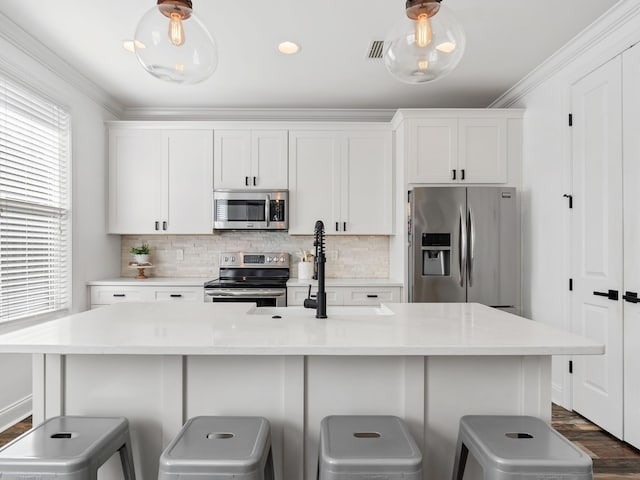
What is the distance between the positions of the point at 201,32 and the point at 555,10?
2315mm

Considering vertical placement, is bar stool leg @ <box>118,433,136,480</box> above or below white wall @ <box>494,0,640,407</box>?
below

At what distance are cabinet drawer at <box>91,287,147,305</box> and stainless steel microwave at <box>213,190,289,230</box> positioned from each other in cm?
96

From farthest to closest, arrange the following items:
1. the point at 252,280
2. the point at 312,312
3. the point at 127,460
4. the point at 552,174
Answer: the point at 252,280 → the point at 552,174 → the point at 312,312 → the point at 127,460

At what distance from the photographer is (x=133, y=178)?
166 inches

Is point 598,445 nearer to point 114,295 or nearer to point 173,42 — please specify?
point 173,42

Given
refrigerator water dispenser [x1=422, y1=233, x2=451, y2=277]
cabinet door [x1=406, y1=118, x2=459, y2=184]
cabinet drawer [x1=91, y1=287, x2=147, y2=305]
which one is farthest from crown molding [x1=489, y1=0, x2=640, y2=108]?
cabinet drawer [x1=91, y1=287, x2=147, y2=305]

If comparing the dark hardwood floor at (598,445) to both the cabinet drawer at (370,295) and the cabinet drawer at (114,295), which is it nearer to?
the cabinet drawer at (114,295)

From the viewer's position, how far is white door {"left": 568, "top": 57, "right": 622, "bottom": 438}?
105 inches

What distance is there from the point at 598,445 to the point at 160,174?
412cm

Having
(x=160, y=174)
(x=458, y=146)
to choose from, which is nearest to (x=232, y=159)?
(x=160, y=174)

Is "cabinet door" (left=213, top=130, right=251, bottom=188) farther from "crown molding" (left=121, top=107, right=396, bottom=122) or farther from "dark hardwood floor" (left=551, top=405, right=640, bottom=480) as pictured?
"dark hardwood floor" (left=551, top=405, right=640, bottom=480)

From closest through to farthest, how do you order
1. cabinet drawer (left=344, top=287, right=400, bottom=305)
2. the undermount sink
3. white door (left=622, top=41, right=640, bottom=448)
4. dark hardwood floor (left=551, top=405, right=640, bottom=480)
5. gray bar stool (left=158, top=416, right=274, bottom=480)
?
1. gray bar stool (left=158, top=416, right=274, bottom=480)
2. the undermount sink
3. dark hardwood floor (left=551, top=405, right=640, bottom=480)
4. white door (left=622, top=41, right=640, bottom=448)
5. cabinet drawer (left=344, top=287, right=400, bottom=305)

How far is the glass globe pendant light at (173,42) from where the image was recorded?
135 centimetres

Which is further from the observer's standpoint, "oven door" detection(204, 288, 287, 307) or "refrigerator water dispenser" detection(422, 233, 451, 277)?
"oven door" detection(204, 288, 287, 307)
